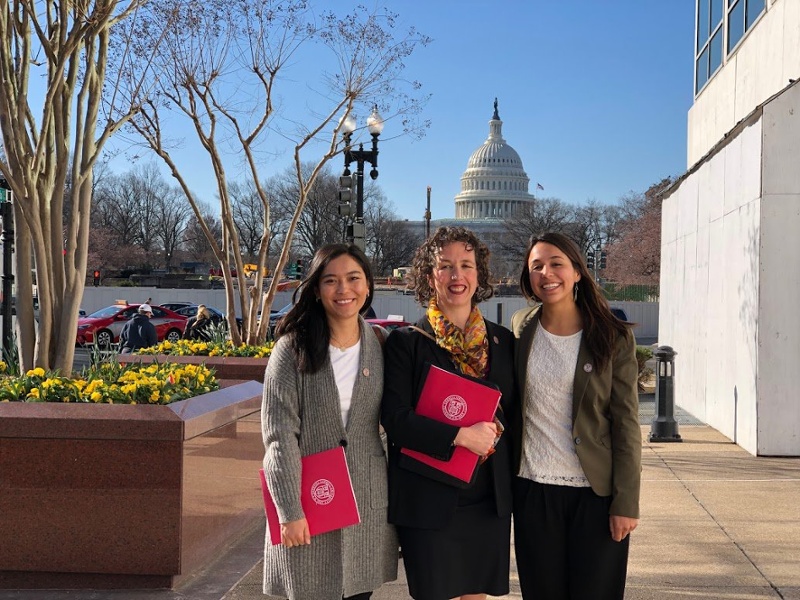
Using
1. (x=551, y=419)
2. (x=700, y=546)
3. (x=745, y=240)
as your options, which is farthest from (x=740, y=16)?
(x=551, y=419)

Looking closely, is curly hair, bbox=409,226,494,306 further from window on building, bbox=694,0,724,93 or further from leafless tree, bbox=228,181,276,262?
leafless tree, bbox=228,181,276,262

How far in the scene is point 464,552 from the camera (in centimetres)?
335

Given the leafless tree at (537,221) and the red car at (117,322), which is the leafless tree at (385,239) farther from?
the red car at (117,322)

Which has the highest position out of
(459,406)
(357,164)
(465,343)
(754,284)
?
(357,164)

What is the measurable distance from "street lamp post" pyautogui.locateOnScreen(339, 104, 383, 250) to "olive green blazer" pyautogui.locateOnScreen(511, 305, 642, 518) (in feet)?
39.5

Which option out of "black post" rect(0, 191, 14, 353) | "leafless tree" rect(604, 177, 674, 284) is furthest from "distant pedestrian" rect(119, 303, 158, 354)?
"leafless tree" rect(604, 177, 674, 284)

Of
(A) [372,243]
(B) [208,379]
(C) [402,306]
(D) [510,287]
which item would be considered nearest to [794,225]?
(B) [208,379]

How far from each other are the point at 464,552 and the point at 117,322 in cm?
2905

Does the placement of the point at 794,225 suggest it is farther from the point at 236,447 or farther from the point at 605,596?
the point at 605,596

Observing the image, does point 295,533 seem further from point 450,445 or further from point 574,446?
point 574,446

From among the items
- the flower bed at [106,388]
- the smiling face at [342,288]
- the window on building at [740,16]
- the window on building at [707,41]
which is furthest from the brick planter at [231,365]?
the window on building at [707,41]

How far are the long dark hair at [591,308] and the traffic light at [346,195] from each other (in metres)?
13.4

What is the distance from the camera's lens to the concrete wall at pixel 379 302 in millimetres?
47562

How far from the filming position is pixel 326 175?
206 feet
